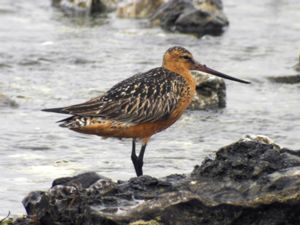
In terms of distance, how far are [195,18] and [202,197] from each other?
954cm

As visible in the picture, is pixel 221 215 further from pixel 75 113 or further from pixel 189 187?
pixel 75 113

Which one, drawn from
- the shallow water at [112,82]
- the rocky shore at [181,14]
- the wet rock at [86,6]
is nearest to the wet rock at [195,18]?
the rocky shore at [181,14]

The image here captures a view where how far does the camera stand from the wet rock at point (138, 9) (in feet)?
53.9

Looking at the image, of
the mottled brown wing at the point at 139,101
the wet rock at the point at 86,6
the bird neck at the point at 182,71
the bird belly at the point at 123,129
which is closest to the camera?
the bird belly at the point at 123,129

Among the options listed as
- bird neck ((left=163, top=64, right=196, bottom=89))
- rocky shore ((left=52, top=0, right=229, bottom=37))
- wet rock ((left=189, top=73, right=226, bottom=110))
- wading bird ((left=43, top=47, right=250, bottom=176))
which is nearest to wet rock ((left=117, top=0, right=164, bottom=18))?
rocky shore ((left=52, top=0, right=229, bottom=37))

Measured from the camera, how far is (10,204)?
7465 mm

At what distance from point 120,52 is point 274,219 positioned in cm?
829

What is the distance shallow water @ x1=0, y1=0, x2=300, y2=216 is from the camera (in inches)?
355

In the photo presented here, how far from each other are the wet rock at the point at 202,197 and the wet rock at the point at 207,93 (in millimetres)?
4532

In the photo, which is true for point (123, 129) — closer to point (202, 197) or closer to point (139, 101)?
point (139, 101)

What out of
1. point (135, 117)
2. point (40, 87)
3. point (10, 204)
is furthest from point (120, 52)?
point (10, 204)

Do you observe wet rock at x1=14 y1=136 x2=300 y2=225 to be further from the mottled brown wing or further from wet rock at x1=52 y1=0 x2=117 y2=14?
wet rock at x1=52 y1=0 x2=117 y2=14

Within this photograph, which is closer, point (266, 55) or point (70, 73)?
point (70, 73)

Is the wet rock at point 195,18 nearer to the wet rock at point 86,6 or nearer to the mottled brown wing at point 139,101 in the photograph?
the wet rock at point 86,6
